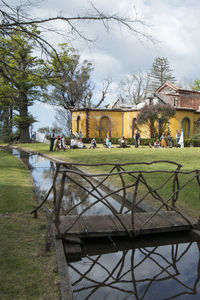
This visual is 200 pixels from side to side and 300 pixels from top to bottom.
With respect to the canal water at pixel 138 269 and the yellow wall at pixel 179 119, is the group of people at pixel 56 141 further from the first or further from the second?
the yellow wall at pixel 179 119

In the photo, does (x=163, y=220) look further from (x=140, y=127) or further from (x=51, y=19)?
(x=140, y=127)

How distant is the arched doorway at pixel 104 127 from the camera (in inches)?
1590

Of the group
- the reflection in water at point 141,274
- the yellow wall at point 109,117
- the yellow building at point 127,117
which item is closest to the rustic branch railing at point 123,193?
the reflection in water at point 141,274

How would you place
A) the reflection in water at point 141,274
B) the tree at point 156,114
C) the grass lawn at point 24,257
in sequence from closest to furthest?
the grass lawn at point 24,257, the reflection in water at point 141,274, the tree at point 156,114

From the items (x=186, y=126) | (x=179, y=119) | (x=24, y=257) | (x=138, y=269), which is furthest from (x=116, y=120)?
(x=24, y=257)

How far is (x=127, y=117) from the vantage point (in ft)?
134

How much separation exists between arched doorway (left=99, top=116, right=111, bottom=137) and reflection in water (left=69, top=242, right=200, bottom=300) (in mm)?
36234

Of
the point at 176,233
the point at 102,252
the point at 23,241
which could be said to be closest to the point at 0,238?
the point at 23,241

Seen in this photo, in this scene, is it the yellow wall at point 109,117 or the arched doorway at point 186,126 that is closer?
the arched doorway at point 186,126

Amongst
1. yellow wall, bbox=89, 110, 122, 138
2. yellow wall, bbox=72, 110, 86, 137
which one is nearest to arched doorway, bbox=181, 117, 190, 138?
yellow wall, bbox=89, 110, 122, 138

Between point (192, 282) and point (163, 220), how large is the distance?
1619 mm

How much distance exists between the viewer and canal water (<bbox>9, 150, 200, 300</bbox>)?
3197 millimetres

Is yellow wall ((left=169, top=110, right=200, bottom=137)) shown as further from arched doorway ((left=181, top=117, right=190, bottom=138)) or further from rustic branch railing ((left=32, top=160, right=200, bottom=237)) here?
rustic branch railing ((left=32, top=160, right=200, bottom=237))

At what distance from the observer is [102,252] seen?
14.0 feet
